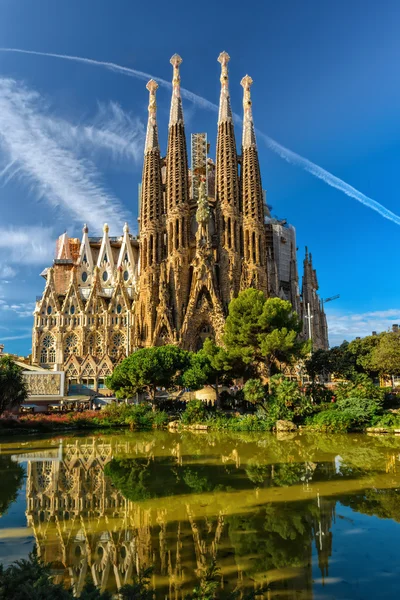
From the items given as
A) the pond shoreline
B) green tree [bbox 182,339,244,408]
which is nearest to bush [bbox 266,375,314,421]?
the pond shoreline

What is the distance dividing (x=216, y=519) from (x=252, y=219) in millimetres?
36467

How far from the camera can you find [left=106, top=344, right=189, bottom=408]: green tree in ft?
86.2

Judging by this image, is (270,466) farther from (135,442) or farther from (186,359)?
(186,359)

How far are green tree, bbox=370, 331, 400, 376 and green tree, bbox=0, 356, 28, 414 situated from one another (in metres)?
19.7

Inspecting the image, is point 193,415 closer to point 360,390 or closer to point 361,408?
point 361,408

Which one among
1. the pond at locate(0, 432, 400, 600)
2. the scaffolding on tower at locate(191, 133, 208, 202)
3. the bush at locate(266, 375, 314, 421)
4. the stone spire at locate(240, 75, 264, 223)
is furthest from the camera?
the scaffolding on tower at locate(191, 133, 208, 202)

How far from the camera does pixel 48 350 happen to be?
44562mm

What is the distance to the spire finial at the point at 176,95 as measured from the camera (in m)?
44.8

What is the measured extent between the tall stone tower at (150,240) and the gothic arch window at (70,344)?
7.06 m

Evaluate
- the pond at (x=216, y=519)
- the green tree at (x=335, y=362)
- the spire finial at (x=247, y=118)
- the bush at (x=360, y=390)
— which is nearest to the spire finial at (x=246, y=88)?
the spire finial at (x=247, y=118)

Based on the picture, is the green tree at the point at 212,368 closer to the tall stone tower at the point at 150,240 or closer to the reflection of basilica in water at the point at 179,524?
the tall stone tower at the point at 150,240

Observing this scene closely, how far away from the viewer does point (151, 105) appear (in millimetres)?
47594

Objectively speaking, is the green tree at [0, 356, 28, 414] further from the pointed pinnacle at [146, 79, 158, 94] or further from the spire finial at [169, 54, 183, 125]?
the pointed pinnacle at [146, 79, 158, 94]

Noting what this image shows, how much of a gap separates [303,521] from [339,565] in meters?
1.65
